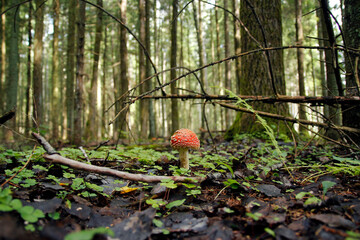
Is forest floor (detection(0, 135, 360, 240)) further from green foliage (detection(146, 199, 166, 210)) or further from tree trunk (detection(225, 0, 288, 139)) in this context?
tree trunk (detection(225, 0, 288, 139))

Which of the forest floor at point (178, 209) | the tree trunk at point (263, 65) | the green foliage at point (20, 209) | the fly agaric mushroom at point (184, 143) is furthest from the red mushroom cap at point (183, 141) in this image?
the tree trunk at point (263, 65)

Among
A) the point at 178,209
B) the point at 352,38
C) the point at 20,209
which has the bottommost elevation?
the point at 178,209

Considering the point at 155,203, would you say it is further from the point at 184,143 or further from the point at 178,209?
the point at 184,143

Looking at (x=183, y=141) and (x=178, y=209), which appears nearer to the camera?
(x=178, y=209)

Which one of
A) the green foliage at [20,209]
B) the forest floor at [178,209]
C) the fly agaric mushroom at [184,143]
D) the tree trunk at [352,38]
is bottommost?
the forest floor at [178,209]

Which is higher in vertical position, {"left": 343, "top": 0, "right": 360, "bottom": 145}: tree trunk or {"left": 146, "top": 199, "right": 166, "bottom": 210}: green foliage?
{"left": 343, "top": 0, "right": 360, "bottom": 145}: tree trunk

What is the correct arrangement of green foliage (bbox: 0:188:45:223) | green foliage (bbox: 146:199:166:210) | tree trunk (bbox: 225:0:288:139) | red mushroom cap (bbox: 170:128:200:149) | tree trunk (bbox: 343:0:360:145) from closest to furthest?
green foliage (bbox: 0:188:45:223), green foliage (bbox: 146:199:166:210), red mushroom cap (bbox: 170:128:200:149), tree trunk (bbox: 343:0:360:145), tree trunk (bbox: 225:0:288:139)

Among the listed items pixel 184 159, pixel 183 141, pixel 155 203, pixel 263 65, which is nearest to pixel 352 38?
pixel 263 65

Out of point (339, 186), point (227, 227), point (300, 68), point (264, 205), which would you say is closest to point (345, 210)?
point (264, 205)

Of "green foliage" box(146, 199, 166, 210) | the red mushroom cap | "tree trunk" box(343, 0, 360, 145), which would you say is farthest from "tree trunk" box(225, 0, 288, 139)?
"green foliage" box(146, 199, 166, 210)

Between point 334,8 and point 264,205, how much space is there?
11073 millimetres

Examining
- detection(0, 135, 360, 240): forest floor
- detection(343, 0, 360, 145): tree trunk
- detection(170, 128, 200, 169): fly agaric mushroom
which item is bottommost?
detection(0, 135, 360, 240): forest floor

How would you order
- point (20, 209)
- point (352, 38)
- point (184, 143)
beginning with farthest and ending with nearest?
point (352, 38) < point (184, 143) < point (20, 209)

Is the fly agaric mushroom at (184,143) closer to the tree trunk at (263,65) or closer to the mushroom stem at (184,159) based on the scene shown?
the mushroom stem at (184,159)
